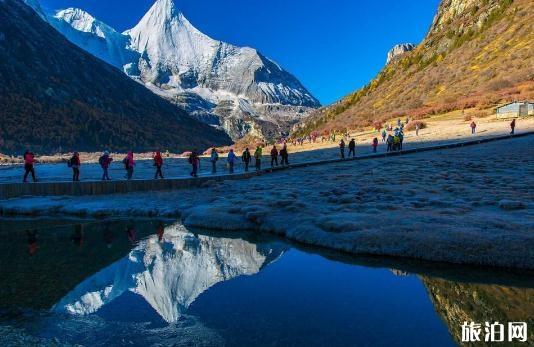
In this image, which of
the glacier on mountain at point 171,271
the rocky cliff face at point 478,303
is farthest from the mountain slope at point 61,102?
the rocky cliff face at point 478,303

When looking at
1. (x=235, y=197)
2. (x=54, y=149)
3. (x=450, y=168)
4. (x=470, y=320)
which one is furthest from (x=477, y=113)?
(x=54, y=149)

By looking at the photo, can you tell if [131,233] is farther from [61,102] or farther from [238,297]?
[61,102]

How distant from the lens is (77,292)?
1116cm

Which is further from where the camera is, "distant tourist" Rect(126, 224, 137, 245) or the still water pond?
"distant tourist" Rect(126, 224, 137, 245)

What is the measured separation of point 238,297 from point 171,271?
10.4 ft

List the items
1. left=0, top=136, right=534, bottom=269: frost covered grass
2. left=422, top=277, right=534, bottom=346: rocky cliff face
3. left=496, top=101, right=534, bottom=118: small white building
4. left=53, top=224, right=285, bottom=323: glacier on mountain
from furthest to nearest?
left=496, top=101, right=534, bottom=118: small white building
left=0, top=136, right=534, bottom=269: frost covered grass
left=53, top=224, right=285, bottom=323: glacier on mountain
left=422, top=277, right=534, bottom=346: rocky cliff face

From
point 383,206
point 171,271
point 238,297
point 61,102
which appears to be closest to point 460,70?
point 383,206

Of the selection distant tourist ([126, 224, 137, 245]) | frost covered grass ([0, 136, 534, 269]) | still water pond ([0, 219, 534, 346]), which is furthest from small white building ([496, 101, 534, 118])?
still water pond ([0, 219, 534, 346])

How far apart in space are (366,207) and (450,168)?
42.7 ft

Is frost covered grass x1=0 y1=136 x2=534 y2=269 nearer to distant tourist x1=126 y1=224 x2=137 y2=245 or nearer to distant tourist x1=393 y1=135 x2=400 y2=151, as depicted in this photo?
distant tourist x1=126 y1=224 x2=137 y2=245

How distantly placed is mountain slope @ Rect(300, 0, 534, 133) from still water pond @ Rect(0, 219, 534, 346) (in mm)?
68556

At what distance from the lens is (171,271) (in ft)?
43.0

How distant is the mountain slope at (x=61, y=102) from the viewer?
12081 cm

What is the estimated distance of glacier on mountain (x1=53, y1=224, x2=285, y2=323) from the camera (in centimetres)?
1039
